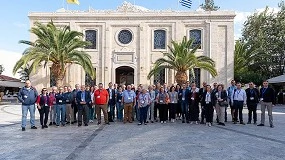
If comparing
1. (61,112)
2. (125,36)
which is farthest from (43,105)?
(125,36)

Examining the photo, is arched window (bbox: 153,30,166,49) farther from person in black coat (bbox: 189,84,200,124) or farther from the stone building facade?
person in black coat (bbox: 189,84,200,124)

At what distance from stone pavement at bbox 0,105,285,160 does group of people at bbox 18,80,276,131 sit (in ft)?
6.65

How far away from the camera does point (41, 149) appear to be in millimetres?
8578

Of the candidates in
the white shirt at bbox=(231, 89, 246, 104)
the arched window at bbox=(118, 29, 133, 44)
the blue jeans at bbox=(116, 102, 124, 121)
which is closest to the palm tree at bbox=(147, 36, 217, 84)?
the arched window at bbox=(118, 29, 133, 44)

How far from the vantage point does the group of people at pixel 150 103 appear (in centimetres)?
1419

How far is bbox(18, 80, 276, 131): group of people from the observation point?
46.5 feet

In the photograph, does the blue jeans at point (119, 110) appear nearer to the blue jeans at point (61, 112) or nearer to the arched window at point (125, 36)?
the blue jeans at point (61, 112)

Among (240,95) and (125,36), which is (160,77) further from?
(240,95)

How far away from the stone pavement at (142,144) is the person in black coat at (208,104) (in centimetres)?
190

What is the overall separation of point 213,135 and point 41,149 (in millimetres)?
5262

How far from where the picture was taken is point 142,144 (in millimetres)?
9305

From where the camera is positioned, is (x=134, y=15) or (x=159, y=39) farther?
(x=159, y=39)

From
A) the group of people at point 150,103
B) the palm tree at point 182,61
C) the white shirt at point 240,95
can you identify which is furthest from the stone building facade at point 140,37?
the white shirt at point 240,95

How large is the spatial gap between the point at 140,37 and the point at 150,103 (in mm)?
20103
